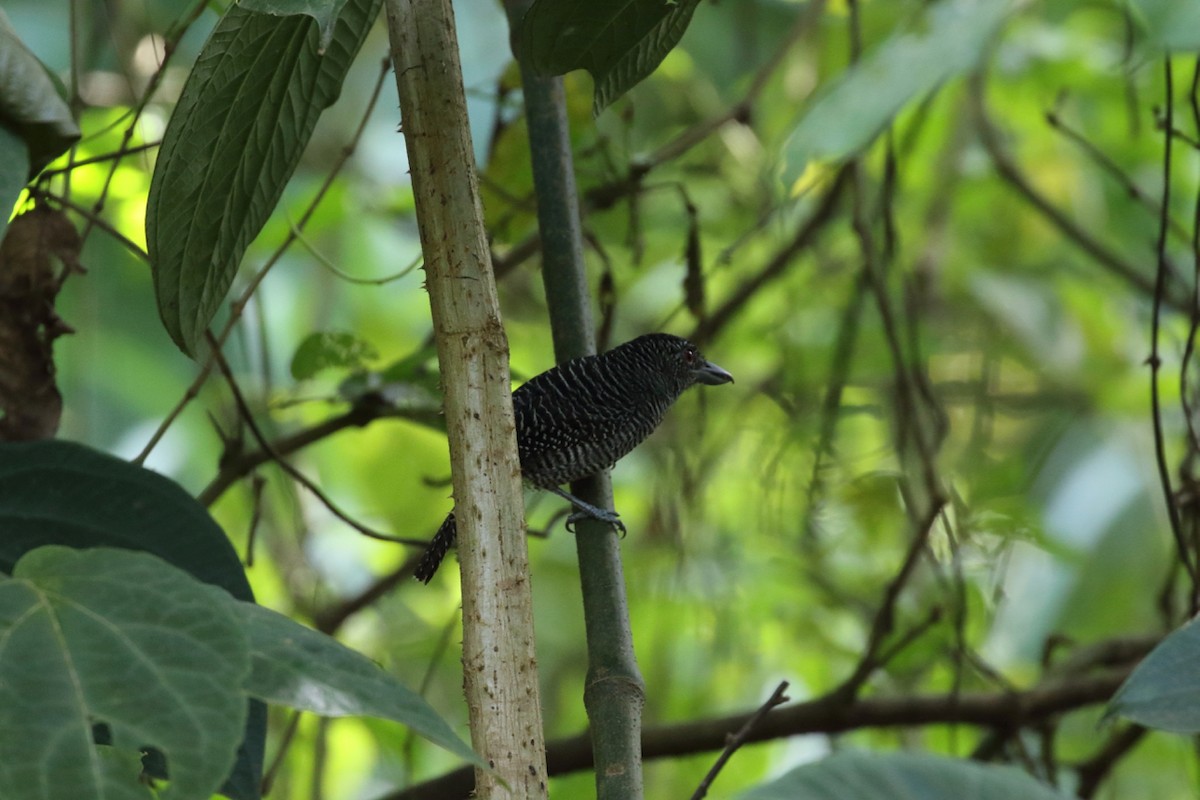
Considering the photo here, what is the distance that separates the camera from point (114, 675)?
0.79 metres

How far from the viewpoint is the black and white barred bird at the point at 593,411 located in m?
2.15

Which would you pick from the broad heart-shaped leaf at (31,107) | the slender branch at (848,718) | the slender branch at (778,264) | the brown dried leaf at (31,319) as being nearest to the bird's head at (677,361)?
the slender branch at (778,264)

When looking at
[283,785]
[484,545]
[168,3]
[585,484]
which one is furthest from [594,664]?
[168,3]

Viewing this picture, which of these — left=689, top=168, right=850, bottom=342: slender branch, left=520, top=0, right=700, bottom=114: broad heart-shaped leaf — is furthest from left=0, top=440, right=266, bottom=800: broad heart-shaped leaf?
left=689, top=168, right=850, bottom=342: slender branch

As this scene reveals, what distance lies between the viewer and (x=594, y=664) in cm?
123

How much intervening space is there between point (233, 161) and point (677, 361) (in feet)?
4.25

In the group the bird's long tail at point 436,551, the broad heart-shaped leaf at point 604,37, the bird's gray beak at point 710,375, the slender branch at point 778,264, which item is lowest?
the bird's long tail at point 436,551

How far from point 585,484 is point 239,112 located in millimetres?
832

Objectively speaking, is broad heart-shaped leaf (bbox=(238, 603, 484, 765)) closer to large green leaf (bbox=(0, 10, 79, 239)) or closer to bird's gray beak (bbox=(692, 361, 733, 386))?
large green leaf (bbox=(0, 10, 79, 239))

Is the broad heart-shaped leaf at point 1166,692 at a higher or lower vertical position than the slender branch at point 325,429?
lower

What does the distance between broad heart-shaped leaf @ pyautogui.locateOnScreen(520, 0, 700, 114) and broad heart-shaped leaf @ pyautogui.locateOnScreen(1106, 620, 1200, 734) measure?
0.68 meters

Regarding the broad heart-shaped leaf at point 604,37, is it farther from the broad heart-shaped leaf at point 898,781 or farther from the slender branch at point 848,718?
the slender branch at point 848,718

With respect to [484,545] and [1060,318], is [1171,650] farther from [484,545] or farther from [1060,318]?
[1060,318]

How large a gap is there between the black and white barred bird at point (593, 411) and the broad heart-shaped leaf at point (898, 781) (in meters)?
1.35
